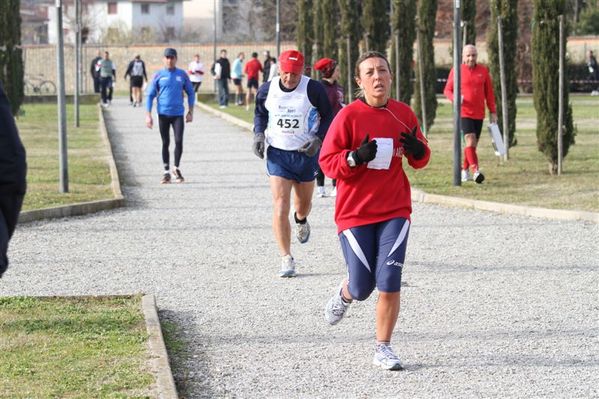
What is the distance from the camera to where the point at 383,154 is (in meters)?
7.84

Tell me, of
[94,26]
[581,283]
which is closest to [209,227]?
[581,283]

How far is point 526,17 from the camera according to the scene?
64.1 meters

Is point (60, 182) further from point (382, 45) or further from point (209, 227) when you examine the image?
point (382, 45)

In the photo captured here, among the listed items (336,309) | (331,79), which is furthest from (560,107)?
(336,309)

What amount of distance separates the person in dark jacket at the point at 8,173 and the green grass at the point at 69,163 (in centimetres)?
1025

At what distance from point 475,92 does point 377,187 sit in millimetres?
11010

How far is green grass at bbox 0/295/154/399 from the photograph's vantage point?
699 centimetres

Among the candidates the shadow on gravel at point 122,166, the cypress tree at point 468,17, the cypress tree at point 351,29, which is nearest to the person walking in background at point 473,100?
the shadow on gravel at point 122,166

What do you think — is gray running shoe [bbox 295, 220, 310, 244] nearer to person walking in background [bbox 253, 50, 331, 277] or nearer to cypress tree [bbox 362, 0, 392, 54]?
person walking in background [bbox 253, 50, 331, 277]

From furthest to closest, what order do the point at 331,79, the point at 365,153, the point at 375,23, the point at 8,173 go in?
1. the point at 375,23
2. the point at 331,79
3. the point at 365,153
4. the point at 8,173

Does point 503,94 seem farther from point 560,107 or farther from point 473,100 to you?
point 473,100

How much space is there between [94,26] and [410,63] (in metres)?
78.5

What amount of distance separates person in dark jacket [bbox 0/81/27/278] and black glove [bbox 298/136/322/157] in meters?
5.99

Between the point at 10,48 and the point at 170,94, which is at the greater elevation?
the point at 10,48
